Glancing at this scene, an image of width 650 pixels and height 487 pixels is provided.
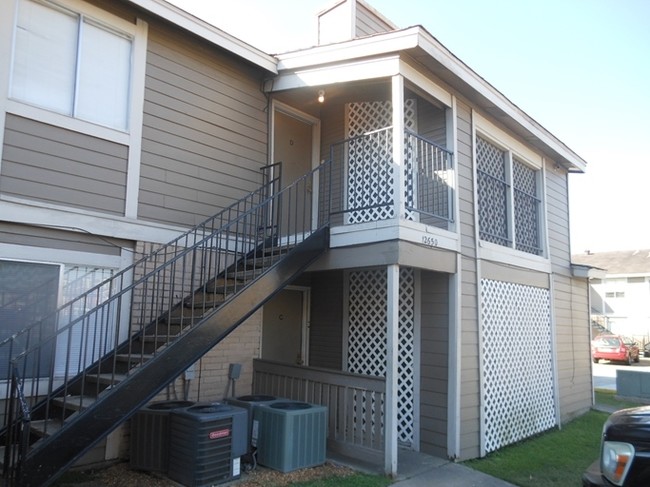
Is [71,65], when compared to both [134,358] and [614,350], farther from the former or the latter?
[614,350]

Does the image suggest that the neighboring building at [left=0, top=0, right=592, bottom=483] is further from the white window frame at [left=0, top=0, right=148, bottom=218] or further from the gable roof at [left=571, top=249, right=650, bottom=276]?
the gable roof at [left=571, top=249, right=650, bottom=276]

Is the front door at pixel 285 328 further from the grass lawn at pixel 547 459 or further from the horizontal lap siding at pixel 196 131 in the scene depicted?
the grass lawn at pixel 547 459

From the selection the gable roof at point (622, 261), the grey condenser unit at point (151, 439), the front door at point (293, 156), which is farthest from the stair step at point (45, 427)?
the gable roof at point (622, 261)

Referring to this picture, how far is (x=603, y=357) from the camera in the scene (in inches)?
984

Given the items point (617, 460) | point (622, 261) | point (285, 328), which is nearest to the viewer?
point (617, 460)

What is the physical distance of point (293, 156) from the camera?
8.67 metres

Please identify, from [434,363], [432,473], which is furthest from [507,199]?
[432,473]

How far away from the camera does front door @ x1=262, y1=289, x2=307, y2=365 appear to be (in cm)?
814

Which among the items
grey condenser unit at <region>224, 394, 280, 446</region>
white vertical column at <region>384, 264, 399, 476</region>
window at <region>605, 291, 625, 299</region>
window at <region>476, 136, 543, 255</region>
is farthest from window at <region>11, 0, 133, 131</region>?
window at <region>605, 291, 625, 299</region>

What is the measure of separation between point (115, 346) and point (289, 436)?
7.44ft

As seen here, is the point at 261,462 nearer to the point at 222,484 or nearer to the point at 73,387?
the point at 222,484

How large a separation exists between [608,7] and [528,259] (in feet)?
16.1

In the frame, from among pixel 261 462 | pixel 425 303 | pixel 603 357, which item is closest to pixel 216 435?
pixel 261 462

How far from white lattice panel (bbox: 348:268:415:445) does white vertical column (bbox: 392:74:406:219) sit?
5.54ft
